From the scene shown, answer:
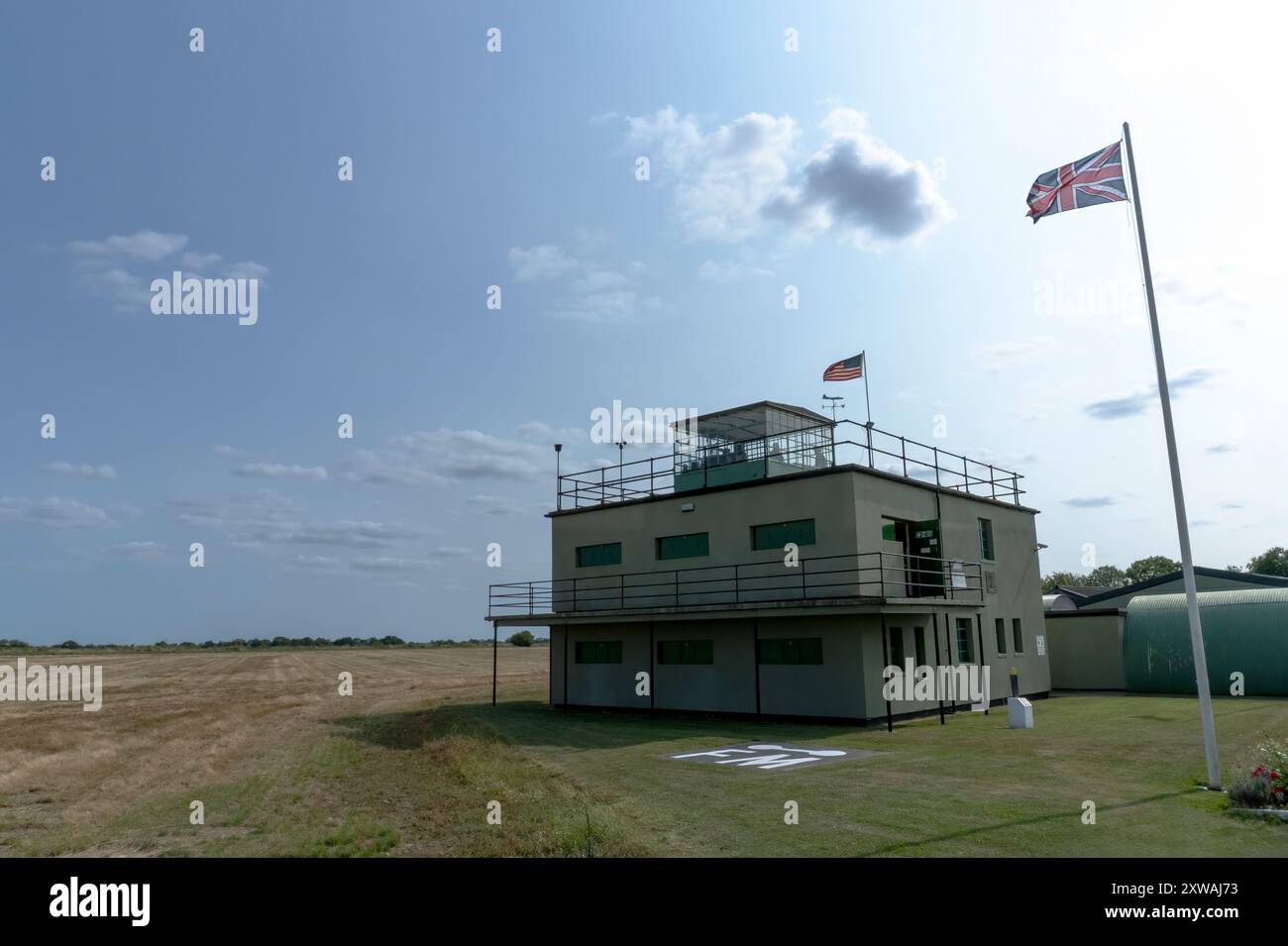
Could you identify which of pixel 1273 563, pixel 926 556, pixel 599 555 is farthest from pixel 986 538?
pixel 1273 563

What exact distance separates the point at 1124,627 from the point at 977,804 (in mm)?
26057

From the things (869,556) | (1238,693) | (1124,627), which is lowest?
(1238,693)

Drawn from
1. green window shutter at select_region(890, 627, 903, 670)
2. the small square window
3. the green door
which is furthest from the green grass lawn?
the small square window

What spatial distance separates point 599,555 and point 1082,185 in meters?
19.7

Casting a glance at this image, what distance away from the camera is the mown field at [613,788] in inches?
386

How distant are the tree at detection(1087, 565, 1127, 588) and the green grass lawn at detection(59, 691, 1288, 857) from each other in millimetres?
98480

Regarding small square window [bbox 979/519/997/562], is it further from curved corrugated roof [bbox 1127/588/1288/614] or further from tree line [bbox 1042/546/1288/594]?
tree line [bbox 1042/546/1288/594]

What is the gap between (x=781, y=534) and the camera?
24438 millimetres

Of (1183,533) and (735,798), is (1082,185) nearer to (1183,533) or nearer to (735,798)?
(1183,533)

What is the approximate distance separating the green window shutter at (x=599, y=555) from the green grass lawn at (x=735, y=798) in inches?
337

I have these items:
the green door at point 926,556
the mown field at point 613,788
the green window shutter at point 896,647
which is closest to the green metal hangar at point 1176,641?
the mown field at point 613,788
